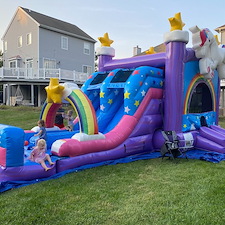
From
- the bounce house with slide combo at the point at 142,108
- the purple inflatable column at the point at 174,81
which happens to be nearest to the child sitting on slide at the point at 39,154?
the bounce house with slide combo at the point at 142,108

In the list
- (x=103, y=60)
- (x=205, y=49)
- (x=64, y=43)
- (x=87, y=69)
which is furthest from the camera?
(x=87, y=69)

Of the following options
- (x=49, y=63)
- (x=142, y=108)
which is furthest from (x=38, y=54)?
(x=142, y=108)

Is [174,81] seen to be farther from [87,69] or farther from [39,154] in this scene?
[87,69]

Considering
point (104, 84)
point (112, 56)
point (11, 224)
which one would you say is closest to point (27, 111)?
point (112, 56)

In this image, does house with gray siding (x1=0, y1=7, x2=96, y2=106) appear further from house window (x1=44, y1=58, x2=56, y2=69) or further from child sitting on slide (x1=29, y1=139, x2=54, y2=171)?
child sitting on slide (x1=29, y1=139, x2=54, y2=171)

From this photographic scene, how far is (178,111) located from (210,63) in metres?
1.62

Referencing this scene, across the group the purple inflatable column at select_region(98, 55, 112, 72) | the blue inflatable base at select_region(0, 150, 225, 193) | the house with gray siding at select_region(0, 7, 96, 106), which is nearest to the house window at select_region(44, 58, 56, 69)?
the house with gray siding at select_region(0, 7, 96, 106)

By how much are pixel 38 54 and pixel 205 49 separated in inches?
671

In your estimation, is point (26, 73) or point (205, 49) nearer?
point (205, 49)

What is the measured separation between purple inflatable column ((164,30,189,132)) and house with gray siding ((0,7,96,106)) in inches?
565

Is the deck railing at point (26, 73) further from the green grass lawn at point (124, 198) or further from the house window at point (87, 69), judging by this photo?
the green grass lawn at point (124, 198)

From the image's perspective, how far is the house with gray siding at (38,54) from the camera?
1977 cm

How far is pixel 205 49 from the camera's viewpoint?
22.2ft

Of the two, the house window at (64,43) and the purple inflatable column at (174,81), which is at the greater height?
the house window at (64,43)
